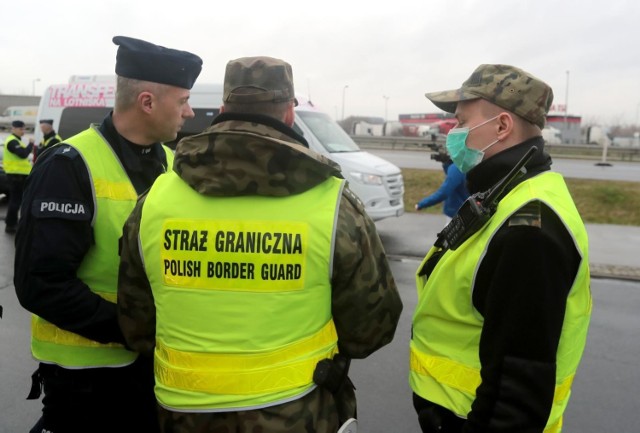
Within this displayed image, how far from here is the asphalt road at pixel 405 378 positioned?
12.1ft

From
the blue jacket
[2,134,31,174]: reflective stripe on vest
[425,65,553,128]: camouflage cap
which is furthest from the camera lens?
[2,134,31,174]: reflective stripe on vest

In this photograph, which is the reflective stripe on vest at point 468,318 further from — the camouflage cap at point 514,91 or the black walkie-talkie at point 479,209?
the camouflage cap at point 514,91

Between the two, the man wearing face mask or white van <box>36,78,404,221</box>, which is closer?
the man wearing face mask

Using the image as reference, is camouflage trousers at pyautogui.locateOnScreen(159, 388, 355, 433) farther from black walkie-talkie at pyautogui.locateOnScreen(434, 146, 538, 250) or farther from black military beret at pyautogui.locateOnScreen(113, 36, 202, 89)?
black military beret at pyautogui.locateOnScreen(113, 36, 202, 89)

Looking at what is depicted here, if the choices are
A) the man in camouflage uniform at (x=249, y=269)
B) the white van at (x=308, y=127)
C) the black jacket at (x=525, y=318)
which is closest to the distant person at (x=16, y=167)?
the white van at (x=308, y=127)

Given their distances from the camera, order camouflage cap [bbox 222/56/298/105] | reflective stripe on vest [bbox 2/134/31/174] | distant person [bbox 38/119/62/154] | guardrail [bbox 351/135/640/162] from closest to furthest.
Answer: camouflage cap [bbox 222/56/298/105]
reflective stripe on vest [bbox 2/134/31/174]
distant person [bbox 38/119/62/154]
guardrail [bbox 351/135/640/162]

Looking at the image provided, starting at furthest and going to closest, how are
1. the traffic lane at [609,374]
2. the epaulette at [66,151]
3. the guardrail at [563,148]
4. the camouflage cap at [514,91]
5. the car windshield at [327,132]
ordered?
the guardrail at [563,148], the car windshield at [327,132], the traffic lane at [609,374], the epaulette at [66,151], the camouflage cap at [514,91]

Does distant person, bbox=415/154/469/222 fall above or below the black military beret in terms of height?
below

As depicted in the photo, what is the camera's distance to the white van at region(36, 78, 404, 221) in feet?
29.5

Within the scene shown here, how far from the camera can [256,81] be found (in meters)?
1.74

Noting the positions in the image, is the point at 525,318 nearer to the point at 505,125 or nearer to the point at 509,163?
the point at 509,163

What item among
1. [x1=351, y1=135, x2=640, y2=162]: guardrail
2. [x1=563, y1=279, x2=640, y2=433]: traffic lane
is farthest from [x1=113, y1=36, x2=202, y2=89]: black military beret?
[x1=351, y1=135, x2=640, y2=162]: guardrail

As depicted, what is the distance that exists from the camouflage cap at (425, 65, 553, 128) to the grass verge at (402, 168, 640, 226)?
33.9 feet

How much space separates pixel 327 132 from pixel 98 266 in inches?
302
